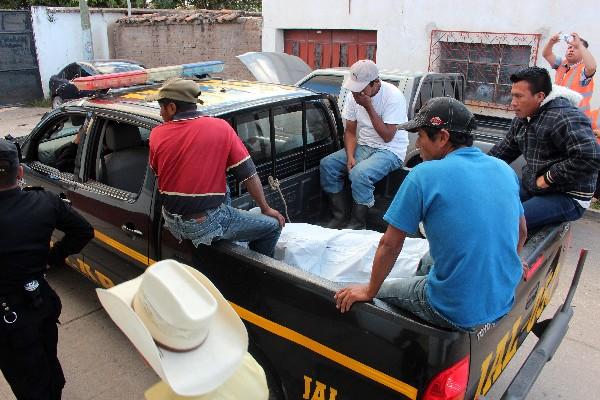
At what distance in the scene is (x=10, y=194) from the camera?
2.29 metres

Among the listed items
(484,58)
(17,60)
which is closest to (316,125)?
(484,58)

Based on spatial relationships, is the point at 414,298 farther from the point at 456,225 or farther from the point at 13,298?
the point at 13,298

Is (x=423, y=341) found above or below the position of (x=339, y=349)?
above

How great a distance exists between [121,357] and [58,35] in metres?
14.4

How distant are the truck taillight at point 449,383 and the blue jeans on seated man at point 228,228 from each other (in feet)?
4.30

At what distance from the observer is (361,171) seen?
3.77m

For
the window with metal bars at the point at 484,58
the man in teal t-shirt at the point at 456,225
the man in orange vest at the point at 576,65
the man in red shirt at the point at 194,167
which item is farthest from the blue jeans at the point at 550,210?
the window with metal bars at the point at 484,58

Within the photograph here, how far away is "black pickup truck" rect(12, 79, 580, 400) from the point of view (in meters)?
1.97

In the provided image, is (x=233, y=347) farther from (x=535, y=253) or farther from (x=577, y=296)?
(x=577, y=296)

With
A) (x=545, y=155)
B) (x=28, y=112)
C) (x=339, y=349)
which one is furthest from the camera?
(x=28, y=112)

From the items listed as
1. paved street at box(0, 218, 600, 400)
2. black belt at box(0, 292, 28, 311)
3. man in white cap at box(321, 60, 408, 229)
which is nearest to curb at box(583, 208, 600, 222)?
paved street at box(0, 218, 600, 400)

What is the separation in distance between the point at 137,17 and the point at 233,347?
1623 cm

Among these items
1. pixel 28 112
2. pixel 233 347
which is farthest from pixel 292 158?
pixel 28 112

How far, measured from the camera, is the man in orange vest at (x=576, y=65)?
5.86m
